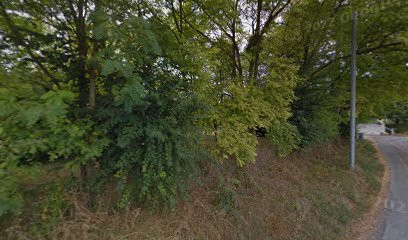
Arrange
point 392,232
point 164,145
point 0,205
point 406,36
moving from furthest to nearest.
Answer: point 406,36 → point 392,232 → point 164,145 → point 0,205

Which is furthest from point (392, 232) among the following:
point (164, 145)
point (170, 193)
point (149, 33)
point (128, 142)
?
point (149, 33)

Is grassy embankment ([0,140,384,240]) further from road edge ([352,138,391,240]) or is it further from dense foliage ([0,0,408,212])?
dense foliage ([0,0,408,212])

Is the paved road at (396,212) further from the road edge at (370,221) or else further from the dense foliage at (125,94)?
the dense foliage at (125,94)

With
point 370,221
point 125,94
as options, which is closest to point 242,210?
point 125,94

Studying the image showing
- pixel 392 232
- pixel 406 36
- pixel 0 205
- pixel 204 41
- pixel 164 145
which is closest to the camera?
pixel 0 205

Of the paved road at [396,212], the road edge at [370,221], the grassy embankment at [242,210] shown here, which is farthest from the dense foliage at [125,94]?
the paved road at [396,212]

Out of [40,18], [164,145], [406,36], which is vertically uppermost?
[406,36]

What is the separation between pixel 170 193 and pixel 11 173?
2191mm

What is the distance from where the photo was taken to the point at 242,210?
5.19 metres

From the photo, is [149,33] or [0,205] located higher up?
[149,33]

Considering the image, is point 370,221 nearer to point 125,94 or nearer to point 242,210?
point 242,210

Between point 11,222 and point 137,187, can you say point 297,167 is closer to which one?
point 137,187

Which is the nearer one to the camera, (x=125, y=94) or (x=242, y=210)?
Result: (x=125, y=94)

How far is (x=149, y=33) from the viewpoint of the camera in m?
3.31
